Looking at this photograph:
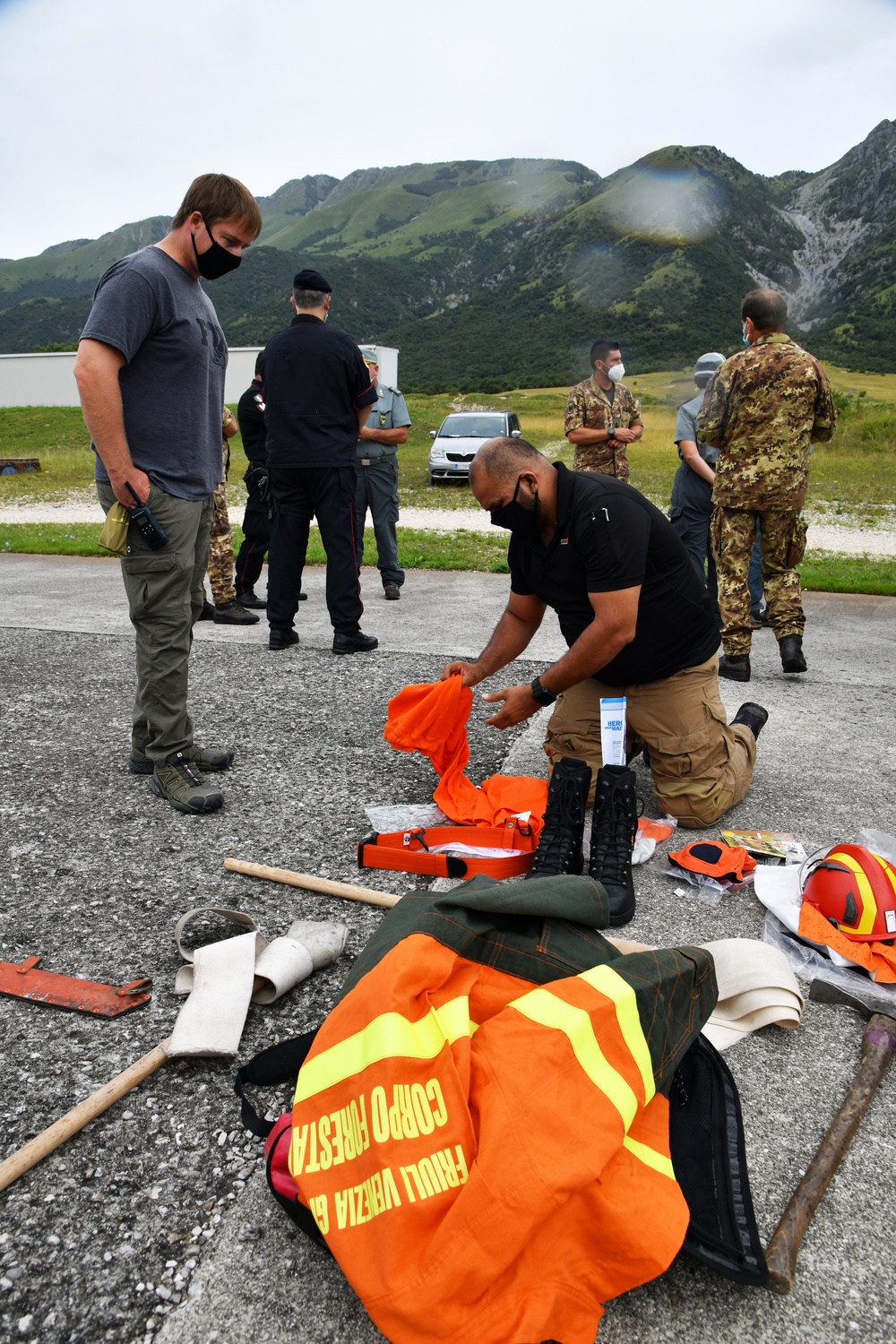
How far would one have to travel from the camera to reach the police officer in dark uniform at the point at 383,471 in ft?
23.4

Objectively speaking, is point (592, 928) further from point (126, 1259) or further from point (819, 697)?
point (819, 697)

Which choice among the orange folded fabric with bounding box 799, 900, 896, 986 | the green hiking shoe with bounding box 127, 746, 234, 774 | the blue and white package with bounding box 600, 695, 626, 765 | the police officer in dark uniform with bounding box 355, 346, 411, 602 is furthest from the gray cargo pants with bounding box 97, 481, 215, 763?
the police officer in dark uniform with bounding box 355, 346, 411, 602

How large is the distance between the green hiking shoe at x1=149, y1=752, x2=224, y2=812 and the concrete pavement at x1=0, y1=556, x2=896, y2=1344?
0.23ft

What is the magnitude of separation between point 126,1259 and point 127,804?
214 centimetres

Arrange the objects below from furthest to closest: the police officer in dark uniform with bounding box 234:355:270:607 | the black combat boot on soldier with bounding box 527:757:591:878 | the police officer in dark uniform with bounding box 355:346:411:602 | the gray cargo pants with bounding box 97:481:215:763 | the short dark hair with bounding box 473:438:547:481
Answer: the police officer in dark uniform with bounding box 355:346:411:602 < the police officer in dark uniform with bounding box 234:355:270:607 < the gray cargo pants with bounding box 97:481:215:763 < the short dark hair with bounding box 473:438:547:481 < the black combat boot on soldier with bounding box 527:757:591:878

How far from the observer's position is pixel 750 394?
5.32m

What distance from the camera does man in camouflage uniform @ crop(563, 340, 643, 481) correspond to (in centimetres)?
768

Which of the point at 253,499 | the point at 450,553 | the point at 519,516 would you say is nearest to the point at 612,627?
the point at 519,516

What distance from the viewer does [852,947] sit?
2402mm

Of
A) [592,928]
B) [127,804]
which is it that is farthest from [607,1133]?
[127,804]

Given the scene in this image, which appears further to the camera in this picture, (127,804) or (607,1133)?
(127,804)

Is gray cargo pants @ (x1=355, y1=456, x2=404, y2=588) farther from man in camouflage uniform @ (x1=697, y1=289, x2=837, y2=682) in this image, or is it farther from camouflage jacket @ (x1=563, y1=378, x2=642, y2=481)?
man in camouflage uniform @ (x1=697, y1=289, x2=837, y2=682)

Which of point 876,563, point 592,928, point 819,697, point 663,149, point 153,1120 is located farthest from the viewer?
point 663,149

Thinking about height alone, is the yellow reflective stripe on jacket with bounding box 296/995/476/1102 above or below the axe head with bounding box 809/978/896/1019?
above
